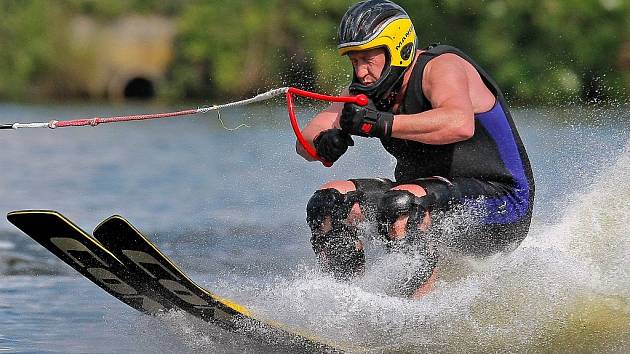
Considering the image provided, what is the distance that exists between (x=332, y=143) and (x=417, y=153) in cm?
49

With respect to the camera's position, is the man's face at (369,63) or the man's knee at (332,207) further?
the man's face at (369,63)

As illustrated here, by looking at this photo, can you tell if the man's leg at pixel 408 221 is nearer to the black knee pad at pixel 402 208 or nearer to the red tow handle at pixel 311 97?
the black knee pad at pixel 402 208

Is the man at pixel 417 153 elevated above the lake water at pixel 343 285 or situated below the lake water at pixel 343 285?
above

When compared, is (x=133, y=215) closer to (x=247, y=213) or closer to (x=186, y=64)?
(x=247, y=213)

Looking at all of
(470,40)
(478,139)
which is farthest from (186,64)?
(478,139)

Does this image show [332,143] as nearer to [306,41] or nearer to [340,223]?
[340,223]

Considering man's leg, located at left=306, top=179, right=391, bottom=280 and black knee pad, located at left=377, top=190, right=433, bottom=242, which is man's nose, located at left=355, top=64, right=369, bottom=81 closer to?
man's leg, located at left=306, top=179, right=391, bottom=280

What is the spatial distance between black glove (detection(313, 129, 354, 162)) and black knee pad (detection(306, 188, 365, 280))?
1.01 ft

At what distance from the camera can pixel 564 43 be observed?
105ft

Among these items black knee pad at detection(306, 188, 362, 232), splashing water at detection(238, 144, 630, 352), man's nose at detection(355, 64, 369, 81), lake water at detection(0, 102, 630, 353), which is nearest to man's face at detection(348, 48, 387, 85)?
man's nose at detection(355, 64, 369, 81)

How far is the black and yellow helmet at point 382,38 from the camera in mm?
5902

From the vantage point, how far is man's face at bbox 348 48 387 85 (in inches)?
236

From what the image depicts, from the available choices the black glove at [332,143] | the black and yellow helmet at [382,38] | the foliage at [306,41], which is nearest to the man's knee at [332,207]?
the black glove at [332,143]

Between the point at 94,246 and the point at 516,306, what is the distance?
7.07 feet
